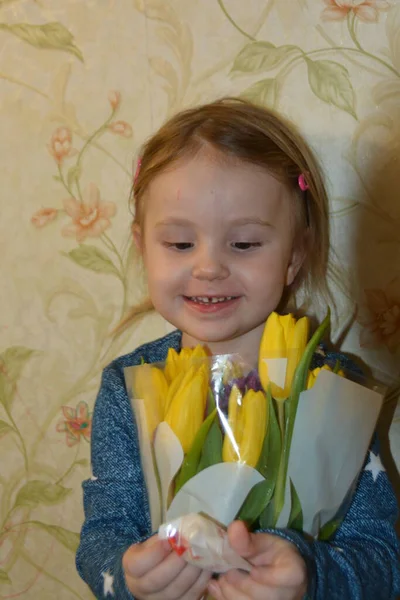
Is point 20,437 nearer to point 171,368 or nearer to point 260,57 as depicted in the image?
point 171,368

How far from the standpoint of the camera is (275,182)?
79cm

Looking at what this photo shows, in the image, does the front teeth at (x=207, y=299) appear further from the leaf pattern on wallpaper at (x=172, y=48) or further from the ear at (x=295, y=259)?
the leaf pattern on wallpaper at (x=172, y=48)

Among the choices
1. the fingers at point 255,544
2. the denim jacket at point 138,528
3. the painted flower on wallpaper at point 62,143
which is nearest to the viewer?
the fingers at point 255,544

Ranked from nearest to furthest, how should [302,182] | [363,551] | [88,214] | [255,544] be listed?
[255,544] < [363,551] < [302,182] < [88,214]

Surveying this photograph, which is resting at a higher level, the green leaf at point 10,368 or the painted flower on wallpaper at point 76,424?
the green leaf at point 10,368

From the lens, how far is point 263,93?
0.99 m

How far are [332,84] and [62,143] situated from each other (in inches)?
16.7

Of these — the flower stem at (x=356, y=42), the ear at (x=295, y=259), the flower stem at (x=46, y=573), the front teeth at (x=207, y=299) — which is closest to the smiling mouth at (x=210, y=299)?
the front teeth at (x=207, y=299)

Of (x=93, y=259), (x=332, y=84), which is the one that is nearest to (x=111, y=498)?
(x=93, y=259)

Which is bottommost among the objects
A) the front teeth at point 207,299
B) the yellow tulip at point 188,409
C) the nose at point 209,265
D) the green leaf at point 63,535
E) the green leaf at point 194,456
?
the green leaf at point 63,535

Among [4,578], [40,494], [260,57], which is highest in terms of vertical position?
[260,57]

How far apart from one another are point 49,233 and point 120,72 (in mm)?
275

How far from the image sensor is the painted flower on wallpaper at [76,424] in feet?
3.57

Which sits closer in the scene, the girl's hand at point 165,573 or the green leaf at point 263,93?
the girl's hand at point 165,573
